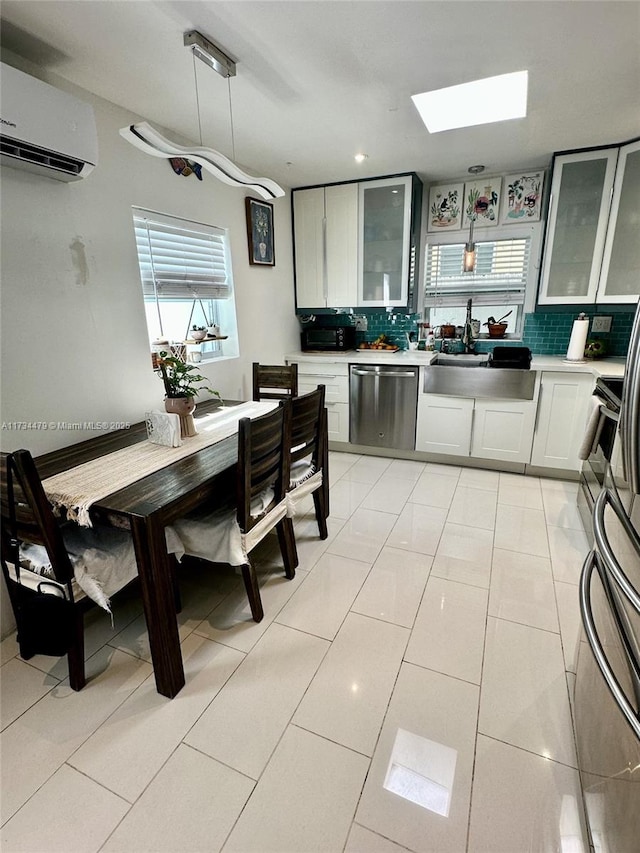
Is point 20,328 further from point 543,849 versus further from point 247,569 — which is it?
point 543,849

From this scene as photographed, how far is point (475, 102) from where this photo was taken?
2250 mm

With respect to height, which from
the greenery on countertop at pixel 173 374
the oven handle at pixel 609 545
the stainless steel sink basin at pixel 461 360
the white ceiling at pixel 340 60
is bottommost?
the oven handle at pixel 609 545

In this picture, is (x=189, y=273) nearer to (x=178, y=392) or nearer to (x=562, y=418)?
(x=178, y=392)

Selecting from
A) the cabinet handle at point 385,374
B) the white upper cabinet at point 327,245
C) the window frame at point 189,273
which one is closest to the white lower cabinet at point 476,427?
the cabinet handle at point 385,374

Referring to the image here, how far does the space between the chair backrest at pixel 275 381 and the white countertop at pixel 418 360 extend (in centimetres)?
80

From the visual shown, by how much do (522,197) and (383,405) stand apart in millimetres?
2071

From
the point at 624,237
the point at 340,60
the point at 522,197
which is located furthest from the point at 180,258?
the point at 624,237

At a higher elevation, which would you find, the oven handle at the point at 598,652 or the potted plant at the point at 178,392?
the potted plant at the point at 178,392

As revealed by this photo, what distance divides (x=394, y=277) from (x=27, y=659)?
11.7 feet

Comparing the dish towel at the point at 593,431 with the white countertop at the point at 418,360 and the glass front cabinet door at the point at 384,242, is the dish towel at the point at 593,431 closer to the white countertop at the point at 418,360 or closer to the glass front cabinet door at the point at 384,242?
the white countertop at the point at 418,360

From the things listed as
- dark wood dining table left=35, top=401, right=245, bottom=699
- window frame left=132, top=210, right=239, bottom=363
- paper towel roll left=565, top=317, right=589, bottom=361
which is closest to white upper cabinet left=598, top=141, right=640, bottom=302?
paper towel roll left=565, top=317, right=589, bottom=361

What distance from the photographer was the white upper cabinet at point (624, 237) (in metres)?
2.77

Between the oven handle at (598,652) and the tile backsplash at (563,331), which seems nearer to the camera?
the oven handle at (598,652)

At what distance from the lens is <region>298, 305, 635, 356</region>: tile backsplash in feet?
10.7
